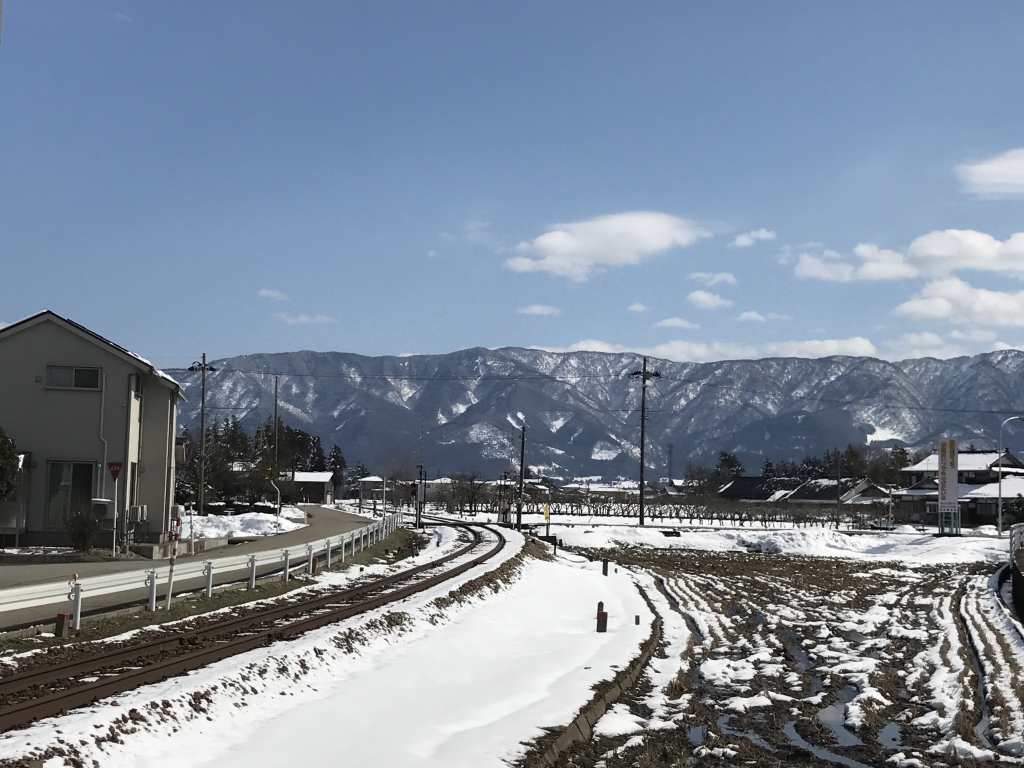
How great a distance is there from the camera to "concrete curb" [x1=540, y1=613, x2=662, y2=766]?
11282 mm

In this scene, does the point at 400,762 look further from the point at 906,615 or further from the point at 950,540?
the point at 950,540

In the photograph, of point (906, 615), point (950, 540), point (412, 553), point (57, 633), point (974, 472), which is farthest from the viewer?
point (974, 472)

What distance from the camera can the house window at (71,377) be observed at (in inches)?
1332

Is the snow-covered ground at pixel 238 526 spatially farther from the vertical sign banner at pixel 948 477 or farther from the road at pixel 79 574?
the vertical sign banner at pixel 948 477

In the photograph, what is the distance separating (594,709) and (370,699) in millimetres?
3005

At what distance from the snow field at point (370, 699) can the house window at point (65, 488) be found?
1723 centimetres

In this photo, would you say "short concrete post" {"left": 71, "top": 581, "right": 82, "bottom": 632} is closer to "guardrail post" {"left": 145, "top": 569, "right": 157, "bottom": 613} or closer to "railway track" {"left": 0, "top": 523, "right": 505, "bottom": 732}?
"railway track" {"left": 0, "top": 523, "right": 505, "bottom": 732}

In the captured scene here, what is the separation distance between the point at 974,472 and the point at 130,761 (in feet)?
323

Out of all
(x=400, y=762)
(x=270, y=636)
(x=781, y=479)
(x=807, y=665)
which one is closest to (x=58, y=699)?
(x=400, y=762)

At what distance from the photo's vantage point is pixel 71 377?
3394 cm

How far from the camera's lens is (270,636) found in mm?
15875

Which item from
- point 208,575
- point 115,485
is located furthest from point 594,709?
point 115,485

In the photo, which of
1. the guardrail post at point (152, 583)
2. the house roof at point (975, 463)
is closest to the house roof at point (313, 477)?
the house roof at point (975, 463)

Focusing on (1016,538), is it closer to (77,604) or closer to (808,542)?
(808,542)
